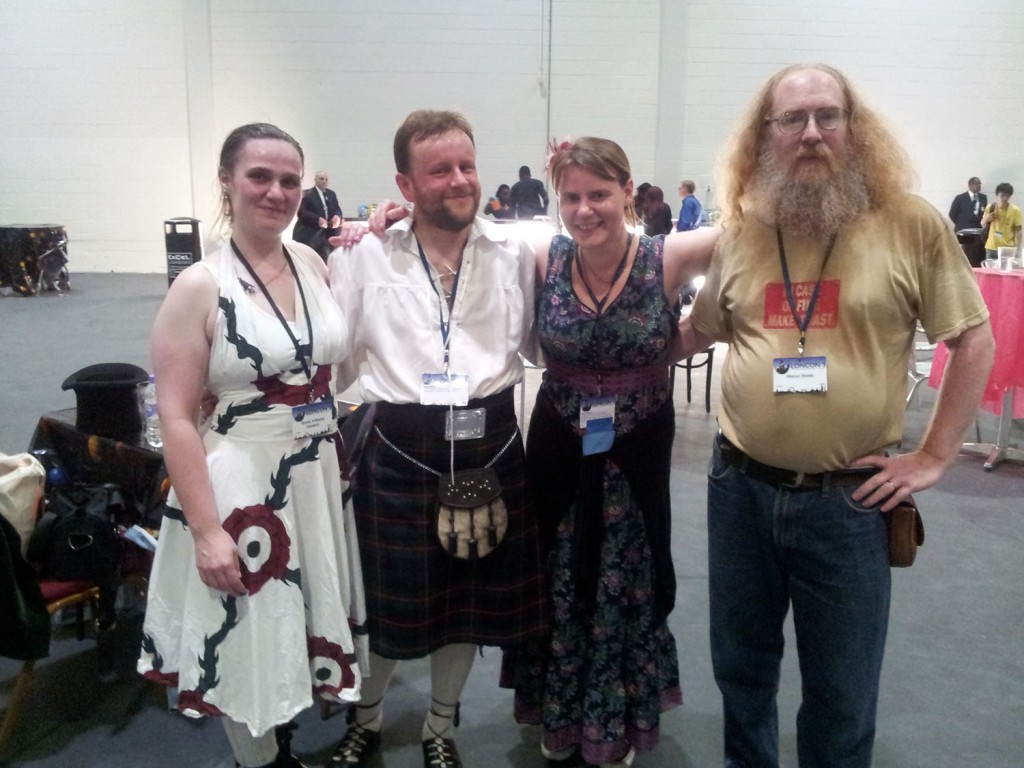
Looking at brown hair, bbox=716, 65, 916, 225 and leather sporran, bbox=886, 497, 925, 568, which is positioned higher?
brown hair, bbox=716, 65, 916, 225

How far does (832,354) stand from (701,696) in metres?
1.29

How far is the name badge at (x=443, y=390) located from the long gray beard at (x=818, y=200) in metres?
0.67

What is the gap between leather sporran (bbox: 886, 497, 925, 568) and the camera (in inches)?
55.6

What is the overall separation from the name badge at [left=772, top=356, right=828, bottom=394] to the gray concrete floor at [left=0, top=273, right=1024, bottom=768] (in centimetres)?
109

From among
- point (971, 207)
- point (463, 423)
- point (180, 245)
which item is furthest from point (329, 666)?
point (971, 207)

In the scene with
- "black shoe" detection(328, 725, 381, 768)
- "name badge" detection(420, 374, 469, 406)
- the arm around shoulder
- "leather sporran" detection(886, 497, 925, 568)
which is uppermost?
the arm around shoulder

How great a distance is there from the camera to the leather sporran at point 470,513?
5.47 feet

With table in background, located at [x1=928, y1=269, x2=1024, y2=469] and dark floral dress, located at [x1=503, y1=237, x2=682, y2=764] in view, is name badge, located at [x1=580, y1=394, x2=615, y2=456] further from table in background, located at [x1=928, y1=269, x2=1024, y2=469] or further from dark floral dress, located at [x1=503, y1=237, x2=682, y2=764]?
table in background, located at [x1=928, y1=269, x2=1024, y2=469]

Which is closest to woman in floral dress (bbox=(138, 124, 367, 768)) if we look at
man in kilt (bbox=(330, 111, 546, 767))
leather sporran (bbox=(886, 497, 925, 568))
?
man in kilt (bbox=(330, 111, 546, 767))

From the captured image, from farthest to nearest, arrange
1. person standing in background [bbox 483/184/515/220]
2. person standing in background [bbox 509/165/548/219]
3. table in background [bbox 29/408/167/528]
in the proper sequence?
person standing in background [bbox 483/184/515/220], person standing in background [bbox 509/165/548/219], table in background [bbox 29/408/167/528]

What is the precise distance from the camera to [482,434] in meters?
1.73

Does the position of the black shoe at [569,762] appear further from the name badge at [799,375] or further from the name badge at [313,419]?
the name badge at [799,375]

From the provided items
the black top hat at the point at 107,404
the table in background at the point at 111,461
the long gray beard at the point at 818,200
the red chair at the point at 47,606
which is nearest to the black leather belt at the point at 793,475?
the long gray beard at the point at 818,200

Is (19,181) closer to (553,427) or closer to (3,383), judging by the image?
(3,383)
